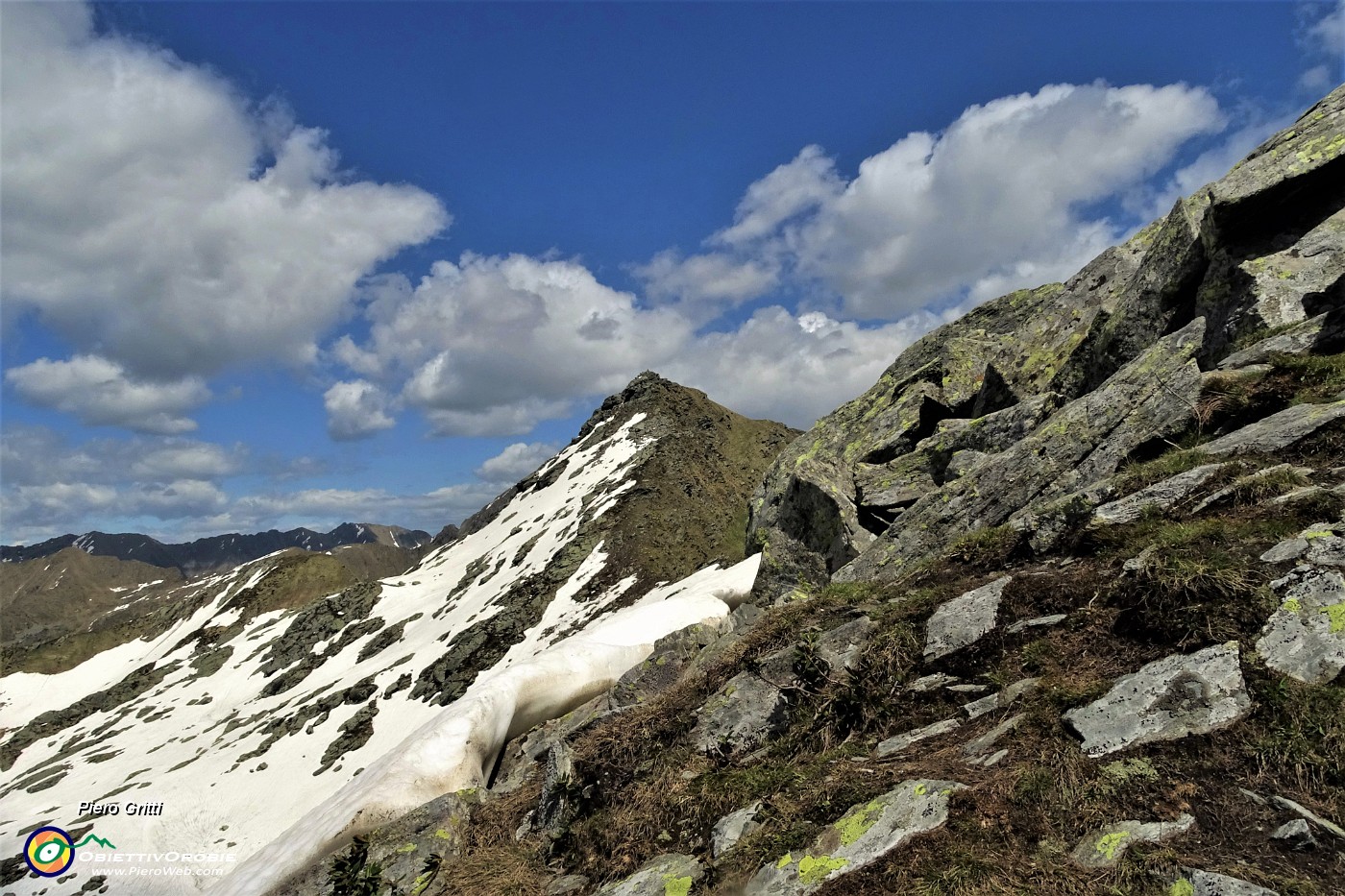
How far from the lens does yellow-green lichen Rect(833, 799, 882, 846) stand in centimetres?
545

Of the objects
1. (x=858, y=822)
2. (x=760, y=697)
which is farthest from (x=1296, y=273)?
(x=858, y=822)

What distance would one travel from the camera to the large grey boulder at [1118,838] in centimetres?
439

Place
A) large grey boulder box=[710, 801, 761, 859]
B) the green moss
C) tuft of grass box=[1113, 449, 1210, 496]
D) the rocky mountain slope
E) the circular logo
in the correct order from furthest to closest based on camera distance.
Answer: the circular logo < tuft of grass box=[1113, 449, 1210, 496] < large grey boulder box=[710, 801, 761, 859] < the green moss < the rocky mountain slope

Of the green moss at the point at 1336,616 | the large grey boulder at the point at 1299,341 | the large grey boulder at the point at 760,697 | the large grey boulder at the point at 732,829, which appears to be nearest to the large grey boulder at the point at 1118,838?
the green moss at the point at 1336,616

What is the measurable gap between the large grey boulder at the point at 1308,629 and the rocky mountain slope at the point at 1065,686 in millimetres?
26

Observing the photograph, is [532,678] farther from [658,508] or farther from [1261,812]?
[658,508]

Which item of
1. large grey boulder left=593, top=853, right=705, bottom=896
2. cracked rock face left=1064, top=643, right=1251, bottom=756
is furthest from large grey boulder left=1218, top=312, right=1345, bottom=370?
large grey boulder left=593, top=853, right=705, bottom=896

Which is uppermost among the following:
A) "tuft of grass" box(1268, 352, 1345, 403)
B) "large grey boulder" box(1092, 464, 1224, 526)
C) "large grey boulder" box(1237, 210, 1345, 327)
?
"large grey boulder" box(1237, 210, 1345, 327)

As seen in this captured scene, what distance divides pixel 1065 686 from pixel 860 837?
2.65 metres

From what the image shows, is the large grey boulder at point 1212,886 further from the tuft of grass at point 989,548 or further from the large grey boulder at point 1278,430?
the large grey boulder at point 1278,430

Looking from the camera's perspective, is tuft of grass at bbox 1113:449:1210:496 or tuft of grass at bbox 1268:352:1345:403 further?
tuft of grass at bbox 1268:352:1345:403

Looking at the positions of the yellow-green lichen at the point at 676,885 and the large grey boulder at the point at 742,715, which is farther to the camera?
the large grey boulder at the point at 742,715

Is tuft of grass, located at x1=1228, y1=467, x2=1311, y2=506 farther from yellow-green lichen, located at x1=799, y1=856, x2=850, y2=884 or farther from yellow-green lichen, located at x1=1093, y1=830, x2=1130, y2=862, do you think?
yellow-green lichen, located at x1=799, y1=856, x2=850, y2=884

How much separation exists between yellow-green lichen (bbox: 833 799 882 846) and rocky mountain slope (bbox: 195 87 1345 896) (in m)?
0.04
